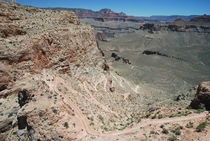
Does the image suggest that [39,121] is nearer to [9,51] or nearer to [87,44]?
[9,51]

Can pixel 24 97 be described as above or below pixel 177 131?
above

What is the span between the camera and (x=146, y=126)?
2153 centimetres

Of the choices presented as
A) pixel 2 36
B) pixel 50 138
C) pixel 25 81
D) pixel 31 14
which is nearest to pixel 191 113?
pixel 50 138

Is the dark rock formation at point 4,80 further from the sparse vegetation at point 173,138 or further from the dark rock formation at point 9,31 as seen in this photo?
the sparse vegetation at point 173,138

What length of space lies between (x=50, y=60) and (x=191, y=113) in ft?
63.3

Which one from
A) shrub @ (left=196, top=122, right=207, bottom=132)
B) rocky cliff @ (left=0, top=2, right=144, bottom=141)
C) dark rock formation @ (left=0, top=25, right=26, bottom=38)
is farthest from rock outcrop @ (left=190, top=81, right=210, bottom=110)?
dark rock formation @ (left=0, top=25, right=26, bottom=38)

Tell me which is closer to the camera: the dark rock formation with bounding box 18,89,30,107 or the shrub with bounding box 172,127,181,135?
the shrub with bounding box 172,127,181,135

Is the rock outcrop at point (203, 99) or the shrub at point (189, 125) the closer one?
the shrub at point (189, 125)

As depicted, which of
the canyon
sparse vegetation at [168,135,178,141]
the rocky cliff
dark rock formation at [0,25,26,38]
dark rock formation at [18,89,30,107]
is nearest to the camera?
sparse vegetation at [168,135,178,141]

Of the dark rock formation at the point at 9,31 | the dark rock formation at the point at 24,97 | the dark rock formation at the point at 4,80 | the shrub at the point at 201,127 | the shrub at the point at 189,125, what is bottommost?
the shrub at the point at 189,125

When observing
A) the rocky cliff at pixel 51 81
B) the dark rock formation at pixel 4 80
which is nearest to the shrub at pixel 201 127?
the rocky cliff at pixel 51 81

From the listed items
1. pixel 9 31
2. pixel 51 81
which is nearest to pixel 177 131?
pixel 51 81

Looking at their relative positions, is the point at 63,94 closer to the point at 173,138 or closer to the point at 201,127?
the point at 173,138

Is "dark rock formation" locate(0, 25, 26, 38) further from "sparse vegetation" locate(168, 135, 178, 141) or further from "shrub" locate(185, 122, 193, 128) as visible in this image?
"shrub" locate(185, 122, 193, 128)
